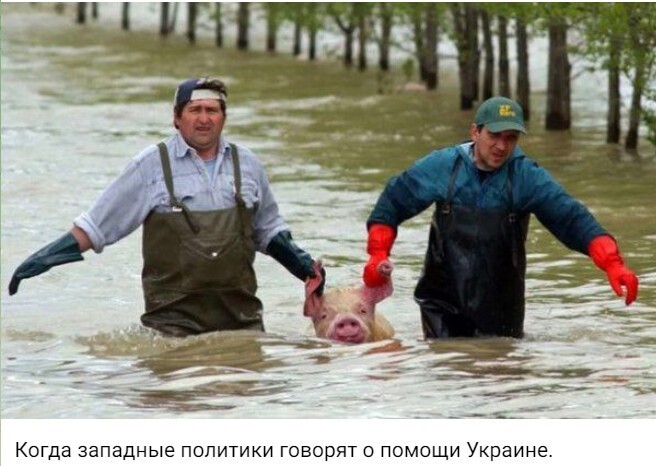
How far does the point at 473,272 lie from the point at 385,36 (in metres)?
28.2

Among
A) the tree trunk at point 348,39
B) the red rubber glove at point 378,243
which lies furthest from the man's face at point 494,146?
the tree trunk at point 348,39

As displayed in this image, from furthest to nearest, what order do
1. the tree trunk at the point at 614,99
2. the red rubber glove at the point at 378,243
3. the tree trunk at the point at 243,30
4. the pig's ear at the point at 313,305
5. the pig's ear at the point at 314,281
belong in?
the tree trunk at the point at 243,30, the tree trunk at the point at 614,99, the pig's ear at the point at 313,305, the pig's ear at the point at 314,281, the red rubber glove at the point at 378,243

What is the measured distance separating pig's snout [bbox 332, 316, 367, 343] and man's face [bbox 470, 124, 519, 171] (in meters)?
1.23

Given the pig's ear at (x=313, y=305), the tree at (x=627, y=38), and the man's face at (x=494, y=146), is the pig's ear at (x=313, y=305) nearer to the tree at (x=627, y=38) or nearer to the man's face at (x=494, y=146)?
the man's face at (x=494, y=146)

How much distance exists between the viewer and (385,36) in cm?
3988

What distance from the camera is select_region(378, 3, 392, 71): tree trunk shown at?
3759cm

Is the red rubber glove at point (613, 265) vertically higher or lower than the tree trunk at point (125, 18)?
higher

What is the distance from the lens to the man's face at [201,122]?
1159 centimetres

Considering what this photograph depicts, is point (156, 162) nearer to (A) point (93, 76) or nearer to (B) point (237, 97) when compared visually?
(B) point (237, 97)

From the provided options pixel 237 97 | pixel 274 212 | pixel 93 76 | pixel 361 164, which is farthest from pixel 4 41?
pixel 274 212

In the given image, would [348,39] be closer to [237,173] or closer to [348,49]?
[348,49]

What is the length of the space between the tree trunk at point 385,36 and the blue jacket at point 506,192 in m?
25.7

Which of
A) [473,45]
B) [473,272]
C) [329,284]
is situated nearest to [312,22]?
[473,45]

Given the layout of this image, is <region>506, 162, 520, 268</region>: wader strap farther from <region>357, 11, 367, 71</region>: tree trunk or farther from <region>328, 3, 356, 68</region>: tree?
<region>357, 11, 367, 71</region>: tree trunk
